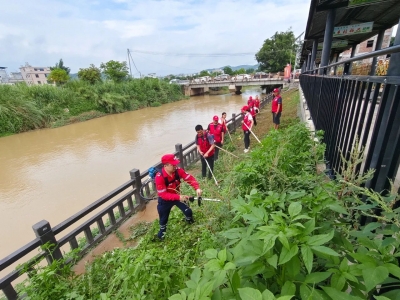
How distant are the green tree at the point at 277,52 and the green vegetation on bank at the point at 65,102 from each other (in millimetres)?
26775

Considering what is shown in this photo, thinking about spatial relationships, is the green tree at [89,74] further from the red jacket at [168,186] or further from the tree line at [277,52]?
the red jacket at [168,186]

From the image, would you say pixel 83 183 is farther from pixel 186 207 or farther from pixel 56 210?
pixel 186 207

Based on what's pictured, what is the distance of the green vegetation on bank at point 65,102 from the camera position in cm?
1670

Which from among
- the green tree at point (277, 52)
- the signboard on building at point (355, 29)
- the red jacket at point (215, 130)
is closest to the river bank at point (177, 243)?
the red jacket at point (215, 130)

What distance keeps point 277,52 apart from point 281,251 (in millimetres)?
50833

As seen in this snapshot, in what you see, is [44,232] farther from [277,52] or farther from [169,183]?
[277,52]

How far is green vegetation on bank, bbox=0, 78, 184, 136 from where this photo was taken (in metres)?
16.7

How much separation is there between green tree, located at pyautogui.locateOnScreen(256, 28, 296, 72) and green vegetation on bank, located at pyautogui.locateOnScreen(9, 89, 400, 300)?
4796 centimetres

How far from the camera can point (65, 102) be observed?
20953mm

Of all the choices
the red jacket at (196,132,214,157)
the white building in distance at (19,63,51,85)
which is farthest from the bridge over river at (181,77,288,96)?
the white building in distance at (19,63,51,85)

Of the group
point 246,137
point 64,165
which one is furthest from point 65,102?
point 246,137

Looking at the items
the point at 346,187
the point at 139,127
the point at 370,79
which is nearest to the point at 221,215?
the point at 346,187

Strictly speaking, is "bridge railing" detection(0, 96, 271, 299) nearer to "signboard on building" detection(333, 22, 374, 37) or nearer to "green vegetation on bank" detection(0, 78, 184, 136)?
"signboard on building" detection(333, 22, 374, 37)

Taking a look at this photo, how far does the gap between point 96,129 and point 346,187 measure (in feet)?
58.7
